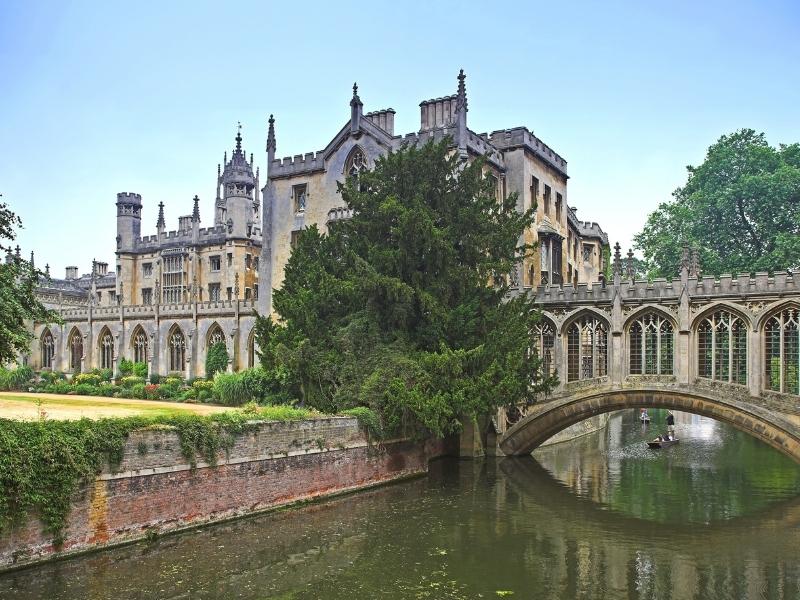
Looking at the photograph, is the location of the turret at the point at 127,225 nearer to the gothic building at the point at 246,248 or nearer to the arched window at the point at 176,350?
the gothic building at the point at 246,248

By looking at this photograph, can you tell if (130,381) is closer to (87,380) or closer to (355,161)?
(87,380)

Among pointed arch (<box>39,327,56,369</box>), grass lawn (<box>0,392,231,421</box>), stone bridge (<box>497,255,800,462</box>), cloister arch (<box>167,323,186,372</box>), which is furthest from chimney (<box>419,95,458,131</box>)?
pointed arch (<box>39,327,56,369</box>)

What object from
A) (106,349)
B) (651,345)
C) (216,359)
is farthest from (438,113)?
(106,349)

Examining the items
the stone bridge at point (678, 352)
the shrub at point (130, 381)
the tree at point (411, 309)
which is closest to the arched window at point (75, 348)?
the shrub at point (130, 381)

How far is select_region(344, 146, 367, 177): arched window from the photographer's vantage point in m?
35.8

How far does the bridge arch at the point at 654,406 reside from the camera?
2320 centimetres

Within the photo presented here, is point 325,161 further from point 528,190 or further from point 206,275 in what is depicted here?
point 206,275

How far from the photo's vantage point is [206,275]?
5625cm

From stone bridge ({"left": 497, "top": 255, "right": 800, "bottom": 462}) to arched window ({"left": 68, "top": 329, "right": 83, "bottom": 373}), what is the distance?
33.3 metres

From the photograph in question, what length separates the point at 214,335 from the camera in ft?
148

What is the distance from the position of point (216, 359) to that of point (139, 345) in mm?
7801

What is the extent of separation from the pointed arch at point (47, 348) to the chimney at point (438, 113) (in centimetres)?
3159

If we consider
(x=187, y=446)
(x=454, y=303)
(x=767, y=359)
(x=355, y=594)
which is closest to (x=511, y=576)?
(x=355, y=594)

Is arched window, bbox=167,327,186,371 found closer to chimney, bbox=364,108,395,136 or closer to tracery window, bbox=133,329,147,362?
tracery window, bbox=133,329,147,362
